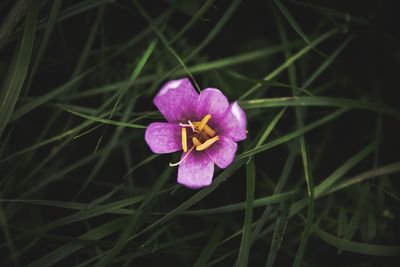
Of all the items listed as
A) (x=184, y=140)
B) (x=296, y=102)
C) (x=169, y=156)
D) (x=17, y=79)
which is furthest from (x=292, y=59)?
(x=17, y=79)

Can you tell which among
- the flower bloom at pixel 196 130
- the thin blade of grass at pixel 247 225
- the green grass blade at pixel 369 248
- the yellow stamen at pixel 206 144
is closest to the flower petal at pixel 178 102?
the flower bloom at pixel 196 130

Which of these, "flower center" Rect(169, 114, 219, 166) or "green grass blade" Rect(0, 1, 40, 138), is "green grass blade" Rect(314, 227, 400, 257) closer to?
"flower center" Rect(169, 114, 219, 166)

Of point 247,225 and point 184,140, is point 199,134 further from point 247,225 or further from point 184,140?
point 247,225

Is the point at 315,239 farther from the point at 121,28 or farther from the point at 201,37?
the point at 121,28

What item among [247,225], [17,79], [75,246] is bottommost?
[247,225]

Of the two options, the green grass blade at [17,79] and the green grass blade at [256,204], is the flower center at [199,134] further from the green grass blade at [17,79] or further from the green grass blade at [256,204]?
the green grass blade at [17,79]

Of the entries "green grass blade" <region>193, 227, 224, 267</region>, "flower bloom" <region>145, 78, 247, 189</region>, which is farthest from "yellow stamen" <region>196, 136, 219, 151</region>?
"green grass blade" <region>193, 227, 224, 267</region>
